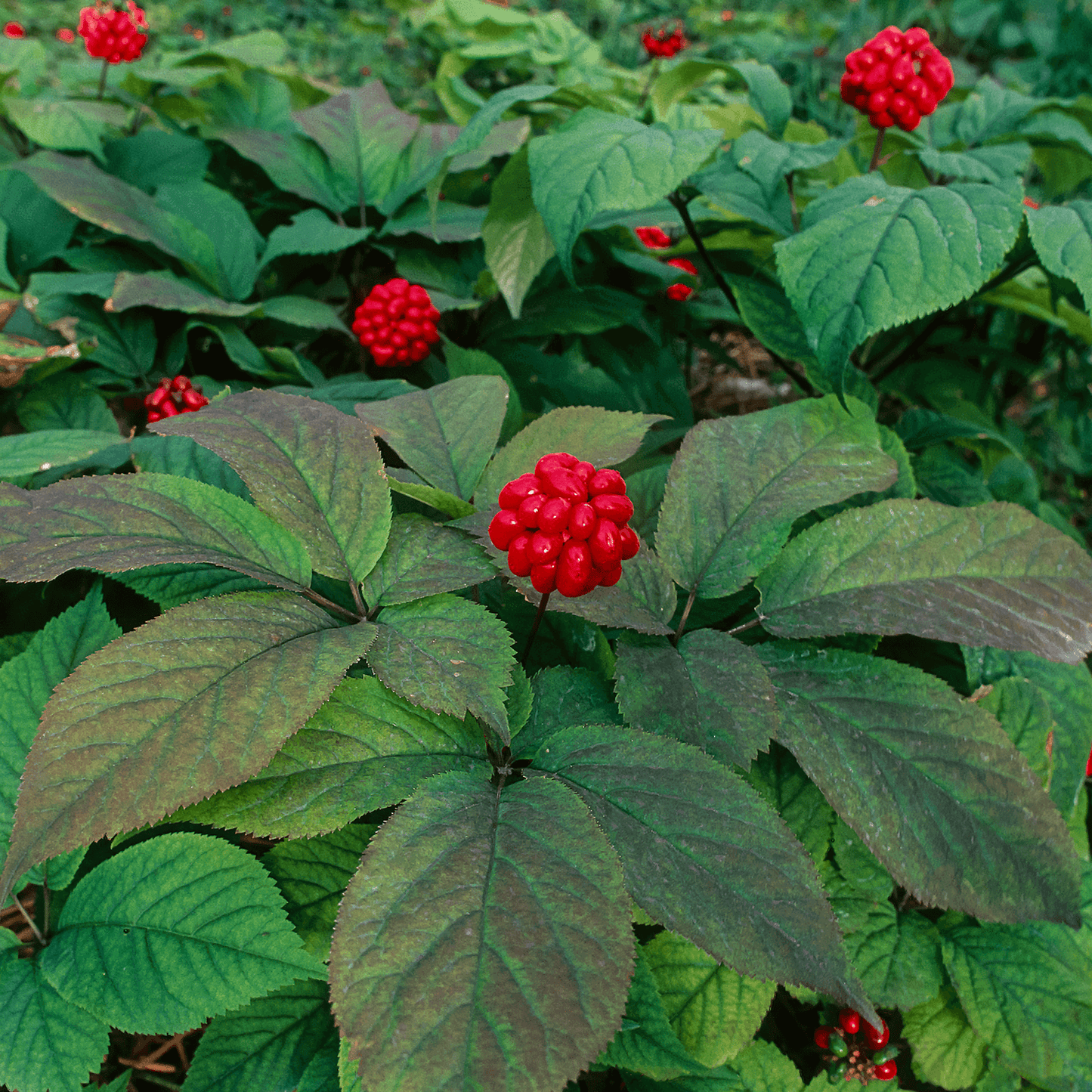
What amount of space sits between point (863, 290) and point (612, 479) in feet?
1.70

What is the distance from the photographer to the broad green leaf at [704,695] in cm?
76

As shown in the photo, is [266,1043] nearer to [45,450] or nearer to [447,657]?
[447,657]

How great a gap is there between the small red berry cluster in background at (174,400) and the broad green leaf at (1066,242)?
1.33 m

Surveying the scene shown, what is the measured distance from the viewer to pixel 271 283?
6.50ft

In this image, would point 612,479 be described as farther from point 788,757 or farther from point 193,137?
point 193,137

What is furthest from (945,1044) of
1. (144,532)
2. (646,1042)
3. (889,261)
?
(144,532)

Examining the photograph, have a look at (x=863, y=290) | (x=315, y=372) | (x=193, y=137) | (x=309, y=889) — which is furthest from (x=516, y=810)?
(x=193, y=137)

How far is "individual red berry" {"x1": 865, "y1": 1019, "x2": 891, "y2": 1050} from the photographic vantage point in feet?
3.16

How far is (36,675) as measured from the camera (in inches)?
36.7

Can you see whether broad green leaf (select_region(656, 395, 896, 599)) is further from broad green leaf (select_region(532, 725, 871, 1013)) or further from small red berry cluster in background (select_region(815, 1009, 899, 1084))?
small red berry cluster in background (select_region(815, 1009, 899, 1084))

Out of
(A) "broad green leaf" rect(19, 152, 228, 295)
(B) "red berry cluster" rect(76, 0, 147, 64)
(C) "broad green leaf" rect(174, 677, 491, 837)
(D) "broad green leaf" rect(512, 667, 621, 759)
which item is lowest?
(D) "broad green leaf" rect(512, 667, 621, 759)

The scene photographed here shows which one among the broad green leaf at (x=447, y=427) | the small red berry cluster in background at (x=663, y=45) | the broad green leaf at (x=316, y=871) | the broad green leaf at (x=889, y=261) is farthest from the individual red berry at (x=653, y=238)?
the broad green leaf at (x=316, y=871)

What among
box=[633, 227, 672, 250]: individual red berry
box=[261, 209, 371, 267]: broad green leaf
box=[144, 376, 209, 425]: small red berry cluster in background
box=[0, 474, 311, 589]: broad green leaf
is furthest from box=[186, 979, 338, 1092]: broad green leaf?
box=[633, 227, 672, 250]: individual red berry

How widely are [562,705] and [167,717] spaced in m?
0.40
